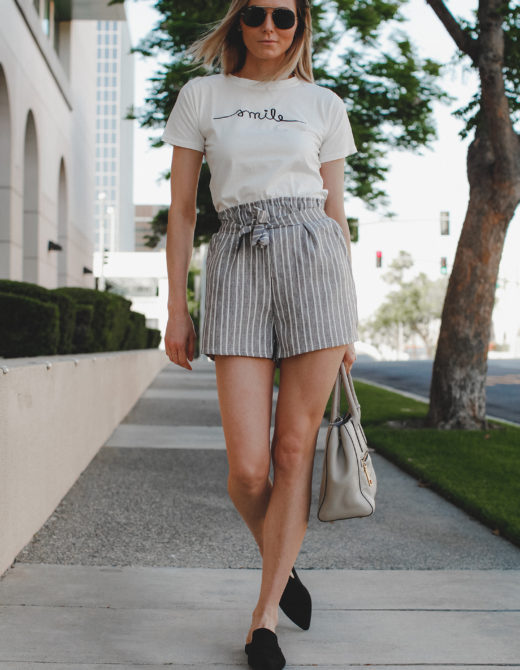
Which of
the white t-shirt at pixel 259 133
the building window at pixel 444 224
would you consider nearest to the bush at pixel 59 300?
the white t-shirt at pixel 259 133

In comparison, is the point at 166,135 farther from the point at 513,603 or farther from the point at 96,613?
the point at 513,603

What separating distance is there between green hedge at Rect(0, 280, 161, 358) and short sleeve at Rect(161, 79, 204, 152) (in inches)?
151

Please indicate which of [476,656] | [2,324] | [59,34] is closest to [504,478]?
[476,656]

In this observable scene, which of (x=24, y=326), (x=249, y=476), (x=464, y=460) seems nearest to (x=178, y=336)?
(x=249, y=476)

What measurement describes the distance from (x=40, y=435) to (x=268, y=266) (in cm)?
226

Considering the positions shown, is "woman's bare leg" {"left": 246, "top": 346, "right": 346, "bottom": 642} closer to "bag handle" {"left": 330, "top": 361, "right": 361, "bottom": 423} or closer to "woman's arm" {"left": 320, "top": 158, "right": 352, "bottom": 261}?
"bag handle" {"left": 330, "top": 361, "right": 361, "bottom": 423}

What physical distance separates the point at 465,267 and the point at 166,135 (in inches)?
246

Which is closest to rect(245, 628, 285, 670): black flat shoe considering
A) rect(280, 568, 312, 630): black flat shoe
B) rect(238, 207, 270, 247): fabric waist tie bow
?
rect(280, 568, 312, 630): black flat shoe

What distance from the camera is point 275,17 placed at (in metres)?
2.77

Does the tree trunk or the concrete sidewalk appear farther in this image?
the tree trunk

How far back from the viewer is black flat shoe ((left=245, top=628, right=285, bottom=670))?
2.55m

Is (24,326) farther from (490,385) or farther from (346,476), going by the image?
(490,385)

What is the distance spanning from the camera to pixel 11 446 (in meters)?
3.69

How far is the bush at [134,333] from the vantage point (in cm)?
1307
